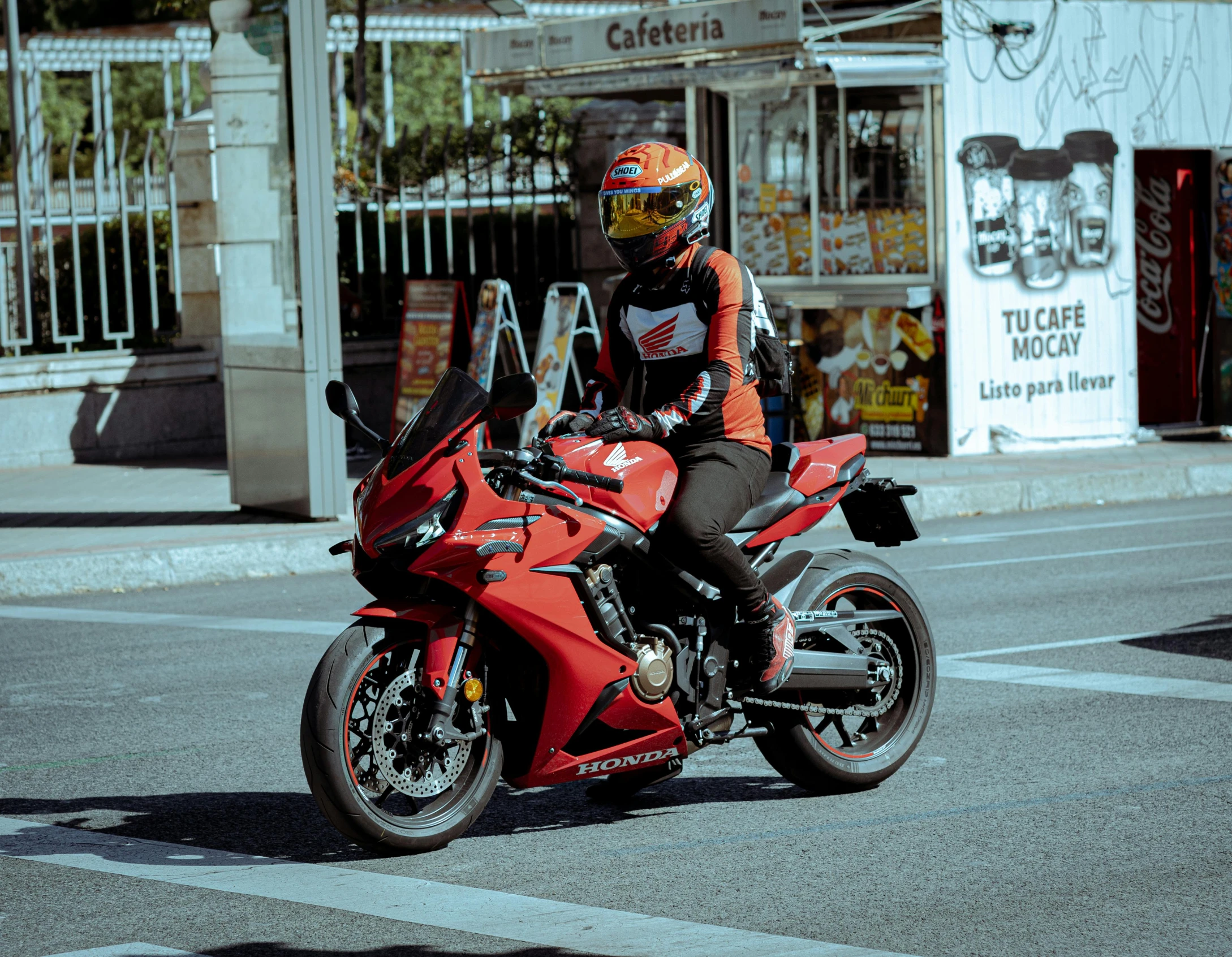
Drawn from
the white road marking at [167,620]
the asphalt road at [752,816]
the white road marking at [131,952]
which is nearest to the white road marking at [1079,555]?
the asphalt road at [752,816]

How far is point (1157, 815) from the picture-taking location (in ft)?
17.4

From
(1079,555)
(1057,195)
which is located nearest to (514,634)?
(1079,555)

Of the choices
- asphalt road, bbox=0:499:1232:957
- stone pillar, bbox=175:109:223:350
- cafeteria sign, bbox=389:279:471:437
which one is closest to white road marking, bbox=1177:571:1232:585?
asphalt road, bbox=0:499:1232:957

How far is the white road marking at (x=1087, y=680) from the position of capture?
7004mm

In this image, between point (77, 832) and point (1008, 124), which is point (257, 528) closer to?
point (77, 832)

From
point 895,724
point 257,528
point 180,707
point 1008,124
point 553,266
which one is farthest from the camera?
point 553,266

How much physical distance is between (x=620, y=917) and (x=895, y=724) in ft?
5.76

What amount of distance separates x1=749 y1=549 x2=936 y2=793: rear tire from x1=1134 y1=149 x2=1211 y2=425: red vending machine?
12.1 meters

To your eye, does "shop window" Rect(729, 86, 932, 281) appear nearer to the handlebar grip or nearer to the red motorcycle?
the red motorcycle

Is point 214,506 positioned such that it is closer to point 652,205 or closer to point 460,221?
point 460,221

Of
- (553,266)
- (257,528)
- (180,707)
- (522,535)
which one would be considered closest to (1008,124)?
(553,266)

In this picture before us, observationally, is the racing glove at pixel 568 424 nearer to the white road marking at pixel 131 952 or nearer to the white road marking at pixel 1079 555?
the white road marking at pixel 131 952

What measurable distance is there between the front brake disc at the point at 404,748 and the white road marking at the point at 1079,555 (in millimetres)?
6049

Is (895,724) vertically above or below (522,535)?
below
